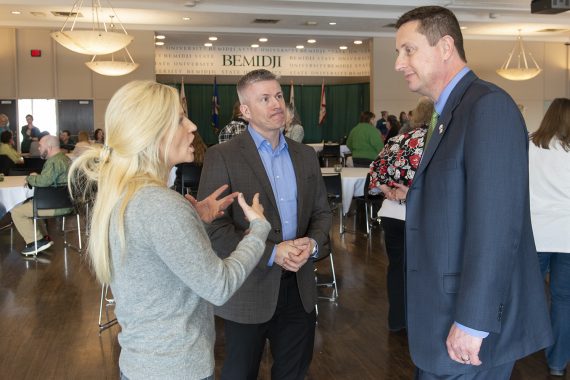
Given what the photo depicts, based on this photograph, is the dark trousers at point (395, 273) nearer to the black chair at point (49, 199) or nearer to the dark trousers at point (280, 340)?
the dark trousers at point (280, 340)

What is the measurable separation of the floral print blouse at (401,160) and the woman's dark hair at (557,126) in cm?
63

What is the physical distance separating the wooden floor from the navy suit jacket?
1.97 meters

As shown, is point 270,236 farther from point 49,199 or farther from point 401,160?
point 49,199

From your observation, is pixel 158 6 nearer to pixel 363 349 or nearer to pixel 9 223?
pixel 9 223

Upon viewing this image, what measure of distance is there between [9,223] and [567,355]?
7914 millimetres

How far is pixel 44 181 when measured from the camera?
650 cm

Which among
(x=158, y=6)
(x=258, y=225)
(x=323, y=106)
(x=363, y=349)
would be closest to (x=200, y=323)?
(x=258, y=225)

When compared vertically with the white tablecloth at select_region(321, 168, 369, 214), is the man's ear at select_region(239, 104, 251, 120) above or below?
above

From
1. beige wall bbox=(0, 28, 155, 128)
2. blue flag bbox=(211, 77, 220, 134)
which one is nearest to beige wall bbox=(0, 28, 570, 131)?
beige wall bbox=(0, 28, 155, 128)

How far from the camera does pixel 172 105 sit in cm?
160

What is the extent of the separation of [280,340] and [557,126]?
191 centimetres

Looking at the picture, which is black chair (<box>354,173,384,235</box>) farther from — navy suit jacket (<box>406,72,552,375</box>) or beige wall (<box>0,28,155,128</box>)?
beige wall (<box>0,28,155,128</box>)

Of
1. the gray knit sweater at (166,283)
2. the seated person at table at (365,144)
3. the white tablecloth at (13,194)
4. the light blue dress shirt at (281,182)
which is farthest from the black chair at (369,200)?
the gray knit sweater at (166,283)

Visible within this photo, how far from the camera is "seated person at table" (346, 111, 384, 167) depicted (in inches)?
372
